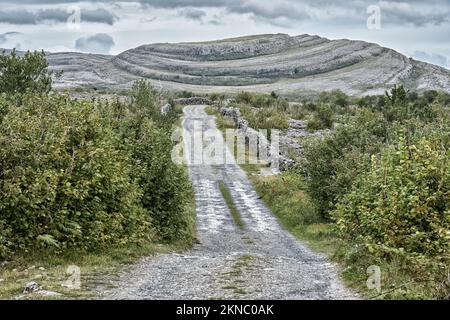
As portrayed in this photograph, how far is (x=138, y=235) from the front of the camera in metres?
21.8

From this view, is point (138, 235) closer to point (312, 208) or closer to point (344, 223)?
point (344, 223)

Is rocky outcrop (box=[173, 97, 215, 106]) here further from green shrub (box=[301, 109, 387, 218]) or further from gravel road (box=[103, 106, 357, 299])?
green shrub (box=[301, 109, 387, 218])

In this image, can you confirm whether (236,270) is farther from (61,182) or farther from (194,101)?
(194,101)

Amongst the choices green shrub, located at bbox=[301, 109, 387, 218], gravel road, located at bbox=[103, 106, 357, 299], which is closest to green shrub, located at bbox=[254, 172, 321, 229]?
gravel road, located at bbox=[103, 106, 357, 299]

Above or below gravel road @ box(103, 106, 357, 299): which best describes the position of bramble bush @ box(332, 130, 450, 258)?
above

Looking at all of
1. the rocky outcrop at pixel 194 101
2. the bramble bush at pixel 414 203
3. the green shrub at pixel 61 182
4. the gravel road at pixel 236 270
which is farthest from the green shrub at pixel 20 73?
the rocky outcrop at pixel 194 101

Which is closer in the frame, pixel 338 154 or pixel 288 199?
pixel 338 154

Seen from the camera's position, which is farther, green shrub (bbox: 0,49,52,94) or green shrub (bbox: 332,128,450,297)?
green shrub (bbox: 0,49,52,94)

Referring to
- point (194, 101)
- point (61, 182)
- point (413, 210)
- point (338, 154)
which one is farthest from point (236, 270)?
point (194, 101)

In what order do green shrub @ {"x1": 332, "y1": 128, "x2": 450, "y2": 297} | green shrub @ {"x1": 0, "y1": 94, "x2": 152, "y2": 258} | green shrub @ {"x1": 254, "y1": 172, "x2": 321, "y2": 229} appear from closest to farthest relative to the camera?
green shrub @ {"x1": 332, "y1": 128, "x2": 450, "y2": 297} → green shrub @ {"x1": 0, "y1": 94, "x2": 152, "y2": 258} → green shrub @ {"x1": 254, "y1": 172, "x2": 321, "y2": 229}

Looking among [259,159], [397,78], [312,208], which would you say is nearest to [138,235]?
[312,208]

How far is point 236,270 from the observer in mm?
18078

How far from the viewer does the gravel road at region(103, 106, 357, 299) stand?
47.5ft
